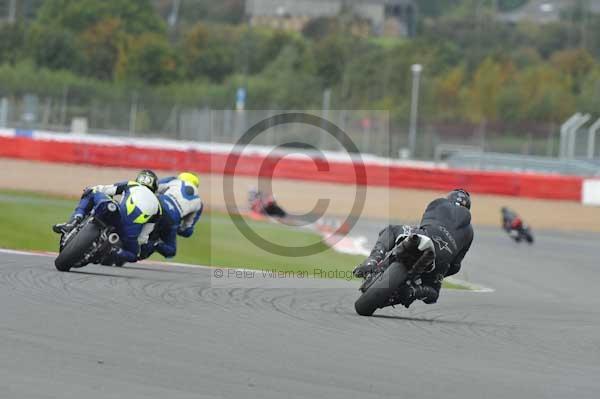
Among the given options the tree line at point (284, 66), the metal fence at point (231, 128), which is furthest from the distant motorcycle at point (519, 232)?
the tree line at point (284, 66)

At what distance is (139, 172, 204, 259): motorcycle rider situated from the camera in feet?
41.1

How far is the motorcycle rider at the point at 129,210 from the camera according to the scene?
11.3 metres

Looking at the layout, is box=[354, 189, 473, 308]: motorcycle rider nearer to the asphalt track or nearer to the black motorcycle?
the asphalt track

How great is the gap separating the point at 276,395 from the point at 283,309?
3.86 metres

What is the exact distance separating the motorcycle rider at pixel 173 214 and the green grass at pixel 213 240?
240 cm

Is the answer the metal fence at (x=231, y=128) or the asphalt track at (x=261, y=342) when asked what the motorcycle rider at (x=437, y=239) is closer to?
the asphalt track at (x=261, y=342)

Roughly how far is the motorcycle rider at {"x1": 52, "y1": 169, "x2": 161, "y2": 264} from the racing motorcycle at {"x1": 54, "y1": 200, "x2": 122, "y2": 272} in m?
0.07

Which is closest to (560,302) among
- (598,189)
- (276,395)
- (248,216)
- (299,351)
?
(299,351)

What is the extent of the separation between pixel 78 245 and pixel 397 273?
335 cm

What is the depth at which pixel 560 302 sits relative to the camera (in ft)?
43.0

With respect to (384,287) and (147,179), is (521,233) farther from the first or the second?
(384,287)

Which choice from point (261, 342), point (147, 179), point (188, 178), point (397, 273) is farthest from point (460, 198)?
point (188, 178)

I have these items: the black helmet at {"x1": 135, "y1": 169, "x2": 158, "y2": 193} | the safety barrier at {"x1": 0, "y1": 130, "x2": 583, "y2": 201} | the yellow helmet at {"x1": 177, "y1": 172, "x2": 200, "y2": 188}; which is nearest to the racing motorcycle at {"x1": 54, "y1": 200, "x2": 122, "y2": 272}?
the black helmet at {"x1": 135, "y1": 169, "x2": 158, "y2": 193}

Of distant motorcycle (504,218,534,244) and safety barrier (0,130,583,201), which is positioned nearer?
distant motorcycle (504,218,534,244)
